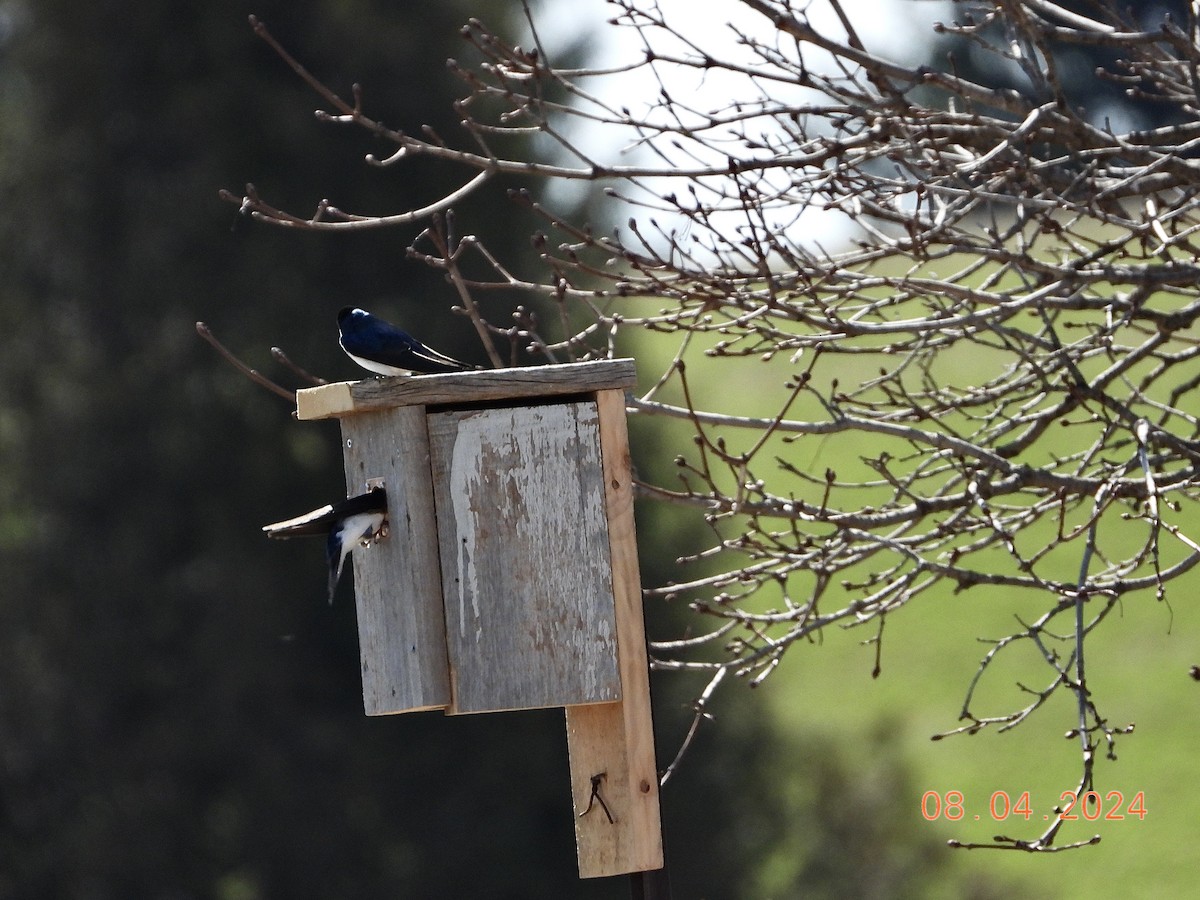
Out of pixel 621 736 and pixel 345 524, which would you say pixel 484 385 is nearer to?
pixel 345 524

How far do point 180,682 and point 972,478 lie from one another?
302 inches

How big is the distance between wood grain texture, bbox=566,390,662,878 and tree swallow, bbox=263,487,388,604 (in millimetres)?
459

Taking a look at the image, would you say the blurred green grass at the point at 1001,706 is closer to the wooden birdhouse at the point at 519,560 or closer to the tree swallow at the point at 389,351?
the tree swallow at the point at 389,351

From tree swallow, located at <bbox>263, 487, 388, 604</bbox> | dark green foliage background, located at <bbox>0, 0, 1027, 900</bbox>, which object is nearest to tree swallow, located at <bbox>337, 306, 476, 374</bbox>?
tree swallow, located at <bbox>263, 487, 388, 604</bbox>

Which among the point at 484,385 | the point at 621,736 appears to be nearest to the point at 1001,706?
the point at 621,736

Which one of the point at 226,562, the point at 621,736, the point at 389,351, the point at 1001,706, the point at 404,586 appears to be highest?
the point at 389,351

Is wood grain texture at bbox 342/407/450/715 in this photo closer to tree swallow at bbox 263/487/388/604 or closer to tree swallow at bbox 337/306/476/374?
tree swallow at bbox 263/487/388/604

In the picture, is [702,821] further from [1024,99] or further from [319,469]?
[1024,99]

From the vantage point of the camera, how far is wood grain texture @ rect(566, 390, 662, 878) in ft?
9.42

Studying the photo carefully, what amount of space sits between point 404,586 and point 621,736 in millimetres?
517

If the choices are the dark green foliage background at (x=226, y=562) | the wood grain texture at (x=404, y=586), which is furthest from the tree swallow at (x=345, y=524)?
the dark green foliage background at (x=226, y=562)

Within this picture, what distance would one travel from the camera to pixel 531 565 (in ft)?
9.46

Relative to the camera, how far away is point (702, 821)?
959 centimetres

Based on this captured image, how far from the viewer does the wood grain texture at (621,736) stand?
2871mm
